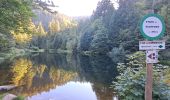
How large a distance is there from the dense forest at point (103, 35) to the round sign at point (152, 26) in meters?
0.39

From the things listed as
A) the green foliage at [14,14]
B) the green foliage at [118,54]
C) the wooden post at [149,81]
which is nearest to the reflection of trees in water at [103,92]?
the green foliage at [14,14]

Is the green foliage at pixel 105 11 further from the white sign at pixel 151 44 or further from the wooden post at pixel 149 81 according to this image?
the white sign at pixel 151 44

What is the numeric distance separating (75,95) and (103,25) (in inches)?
2030

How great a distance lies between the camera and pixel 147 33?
5.75 meters

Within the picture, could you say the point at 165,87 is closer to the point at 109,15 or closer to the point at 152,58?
the point at 152,58

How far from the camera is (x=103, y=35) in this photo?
6969 cm

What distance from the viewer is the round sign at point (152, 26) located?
5.71m

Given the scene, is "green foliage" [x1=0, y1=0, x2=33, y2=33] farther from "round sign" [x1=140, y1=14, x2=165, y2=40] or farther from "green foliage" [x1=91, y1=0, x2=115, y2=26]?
"green foliage" [x1=91, y1=0, x2=115, y2=26]

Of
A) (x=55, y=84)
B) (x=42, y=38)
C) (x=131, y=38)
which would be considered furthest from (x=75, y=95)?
(x=42, y=38)

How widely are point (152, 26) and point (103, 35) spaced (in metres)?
64.1

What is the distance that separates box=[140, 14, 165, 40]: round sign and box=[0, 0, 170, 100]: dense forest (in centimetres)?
39

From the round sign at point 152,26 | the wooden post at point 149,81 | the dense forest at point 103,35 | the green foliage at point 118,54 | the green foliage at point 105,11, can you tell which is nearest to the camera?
the round sign at point 152,26

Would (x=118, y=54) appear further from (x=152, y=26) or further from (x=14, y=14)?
(x=152, y=26)

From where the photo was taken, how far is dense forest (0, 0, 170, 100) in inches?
418
